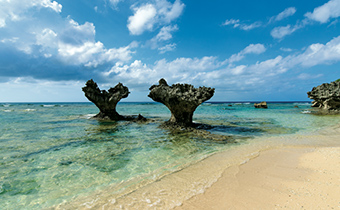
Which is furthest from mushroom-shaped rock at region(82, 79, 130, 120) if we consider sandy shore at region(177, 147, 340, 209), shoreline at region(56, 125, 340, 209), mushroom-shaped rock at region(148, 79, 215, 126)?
sandy shore at region(177, 147, 340, 209)

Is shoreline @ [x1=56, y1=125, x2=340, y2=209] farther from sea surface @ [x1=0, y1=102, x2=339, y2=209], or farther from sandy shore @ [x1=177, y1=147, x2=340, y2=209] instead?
sea surface @ [x1=0, y1=102, x2=339, y2=209]

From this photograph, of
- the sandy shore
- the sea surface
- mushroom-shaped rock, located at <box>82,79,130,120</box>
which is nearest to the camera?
the sandy shore

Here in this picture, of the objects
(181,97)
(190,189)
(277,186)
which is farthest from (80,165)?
(181,97)

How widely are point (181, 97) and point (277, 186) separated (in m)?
11.4

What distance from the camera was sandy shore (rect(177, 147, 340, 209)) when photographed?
3.65m

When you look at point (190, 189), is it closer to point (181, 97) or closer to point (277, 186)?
point (277, 186)

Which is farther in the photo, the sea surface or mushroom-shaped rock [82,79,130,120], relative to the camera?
mushroom-shaped rock [82,79,130,120]

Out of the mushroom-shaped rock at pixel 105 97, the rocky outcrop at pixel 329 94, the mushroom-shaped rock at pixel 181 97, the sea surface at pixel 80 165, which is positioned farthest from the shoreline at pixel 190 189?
the rocky outcrop at pixel 329 94

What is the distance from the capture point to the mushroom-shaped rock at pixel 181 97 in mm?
14836

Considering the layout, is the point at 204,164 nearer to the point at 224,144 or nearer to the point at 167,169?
the point at 167,169

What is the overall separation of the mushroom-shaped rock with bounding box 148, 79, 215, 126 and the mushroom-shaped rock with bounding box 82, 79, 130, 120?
6.52 metres

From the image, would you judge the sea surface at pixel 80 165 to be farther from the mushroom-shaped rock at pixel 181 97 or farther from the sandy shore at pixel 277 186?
the mushroom-shaped rock at pixel 181 97

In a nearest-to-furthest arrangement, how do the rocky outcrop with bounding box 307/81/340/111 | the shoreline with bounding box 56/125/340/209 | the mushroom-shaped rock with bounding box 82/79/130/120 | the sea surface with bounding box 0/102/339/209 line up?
the shoreline with bounding box 56/125/340/209
the sea surface with bounding box 0/102/339/209
the mushroom-shaped rock with bounding box 82/79/130/120
the rocky outcrop with bounding box 307/81/340/111

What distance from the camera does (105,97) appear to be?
69.9 feet
